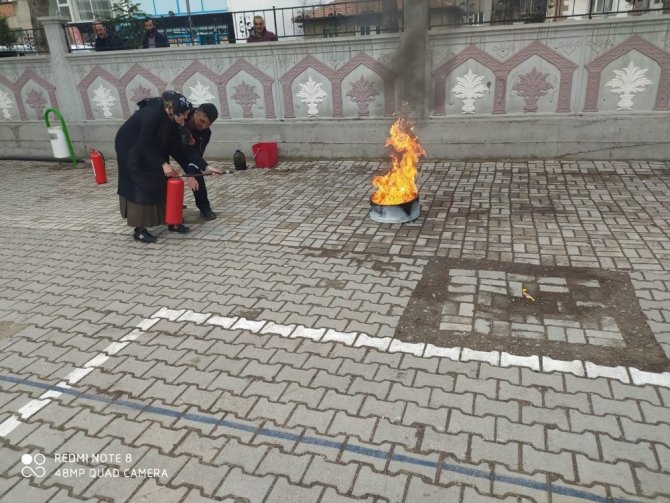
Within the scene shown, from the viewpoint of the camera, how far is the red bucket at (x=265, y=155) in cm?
975

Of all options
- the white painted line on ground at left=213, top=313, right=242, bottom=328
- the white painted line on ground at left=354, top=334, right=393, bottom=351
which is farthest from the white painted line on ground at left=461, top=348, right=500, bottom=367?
the white painted line on ground at left=213, top=313, right=242, bottom=328

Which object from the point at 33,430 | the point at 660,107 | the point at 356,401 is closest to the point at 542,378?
the point at 356,401

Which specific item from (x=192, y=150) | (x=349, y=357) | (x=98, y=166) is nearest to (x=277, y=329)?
(x=349, y=357)

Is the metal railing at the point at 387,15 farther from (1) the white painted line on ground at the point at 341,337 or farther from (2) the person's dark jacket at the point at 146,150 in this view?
(1) the white painted line on ground at the point at 341,337

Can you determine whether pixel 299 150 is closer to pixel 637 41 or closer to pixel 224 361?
pixel 637 41

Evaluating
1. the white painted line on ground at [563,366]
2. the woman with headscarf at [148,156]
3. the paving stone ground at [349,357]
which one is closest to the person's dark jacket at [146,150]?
the woman with headscarf at [148,156]

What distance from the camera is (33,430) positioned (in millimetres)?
3279

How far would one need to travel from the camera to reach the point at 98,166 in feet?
31.0

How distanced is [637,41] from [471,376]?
287 inches

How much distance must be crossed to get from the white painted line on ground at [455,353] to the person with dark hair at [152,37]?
8017 mm

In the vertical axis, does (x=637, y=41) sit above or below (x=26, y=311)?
above

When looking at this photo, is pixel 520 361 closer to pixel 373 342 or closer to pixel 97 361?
pixel 373 342

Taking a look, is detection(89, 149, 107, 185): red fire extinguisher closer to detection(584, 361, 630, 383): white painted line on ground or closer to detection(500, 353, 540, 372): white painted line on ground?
detection(500, 353, 540, 372): white painted line on ground

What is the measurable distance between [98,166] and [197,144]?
3.90 metres
